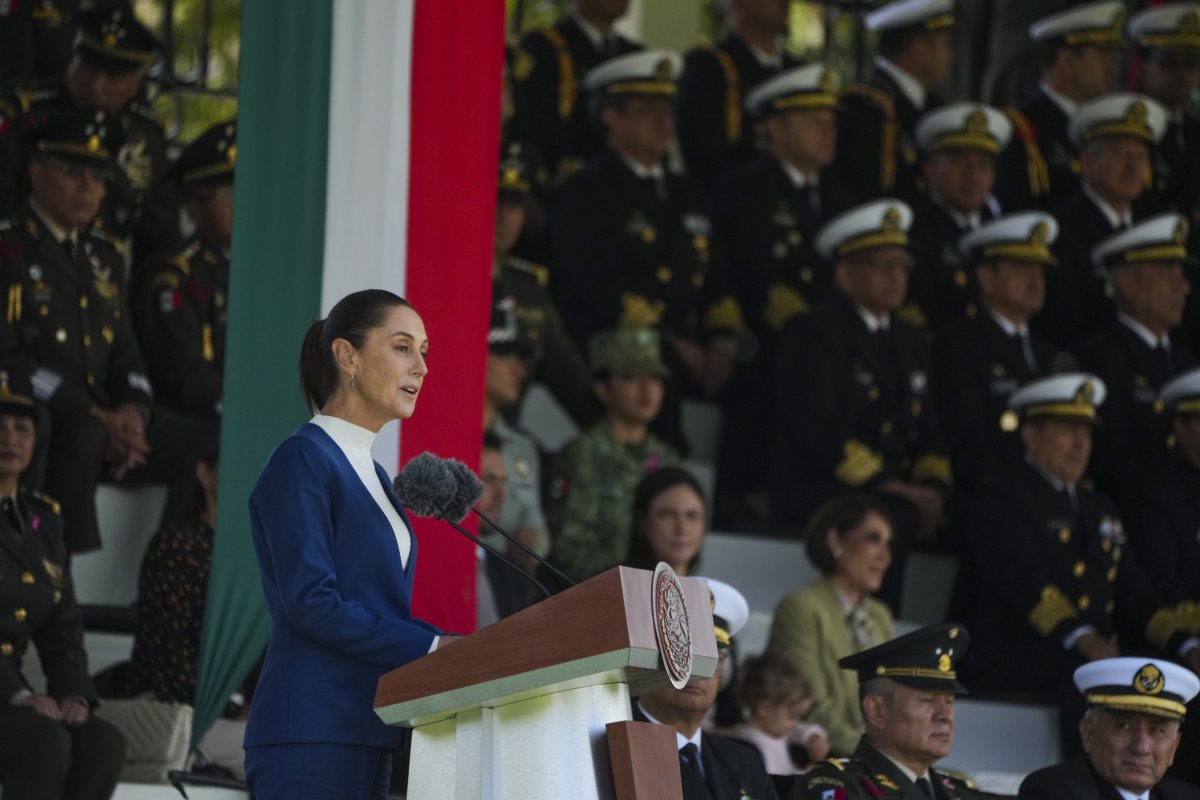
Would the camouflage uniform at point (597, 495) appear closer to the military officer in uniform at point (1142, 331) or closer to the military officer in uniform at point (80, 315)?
the military officer in uniform at point (80, 315)

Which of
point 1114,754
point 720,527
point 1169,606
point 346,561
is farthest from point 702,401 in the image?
point 346,561

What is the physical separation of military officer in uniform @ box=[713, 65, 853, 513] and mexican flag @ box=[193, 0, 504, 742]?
9.75ft

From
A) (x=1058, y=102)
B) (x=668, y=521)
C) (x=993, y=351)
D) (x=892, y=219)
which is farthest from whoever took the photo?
(x=1058, y=102)

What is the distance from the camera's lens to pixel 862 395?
20.9 feet

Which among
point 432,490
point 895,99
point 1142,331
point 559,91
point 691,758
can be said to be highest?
point 895,99

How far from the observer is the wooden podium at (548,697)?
2.23 meters

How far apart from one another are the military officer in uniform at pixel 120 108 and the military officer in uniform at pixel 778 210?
2061mm

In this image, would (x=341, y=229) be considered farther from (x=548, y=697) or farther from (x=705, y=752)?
(x=548, y=697)

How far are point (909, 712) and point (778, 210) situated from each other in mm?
3406

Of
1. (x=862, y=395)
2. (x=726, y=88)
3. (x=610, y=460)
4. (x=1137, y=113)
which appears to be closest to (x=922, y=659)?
(x=610, y=460)

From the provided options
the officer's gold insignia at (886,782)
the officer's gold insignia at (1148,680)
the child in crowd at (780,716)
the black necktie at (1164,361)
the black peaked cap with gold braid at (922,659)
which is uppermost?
the black necktie at (1164,361)

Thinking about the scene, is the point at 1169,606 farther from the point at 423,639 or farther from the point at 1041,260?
the point at 423,639

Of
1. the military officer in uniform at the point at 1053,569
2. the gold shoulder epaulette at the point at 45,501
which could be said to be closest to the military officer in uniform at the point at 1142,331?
the military officer in uniform at the point at 1053,569

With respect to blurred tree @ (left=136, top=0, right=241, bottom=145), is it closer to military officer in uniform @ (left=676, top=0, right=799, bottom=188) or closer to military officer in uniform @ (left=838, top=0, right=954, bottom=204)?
military officer in uniform @ (left=676, top=0, right=799, bottom=188)
